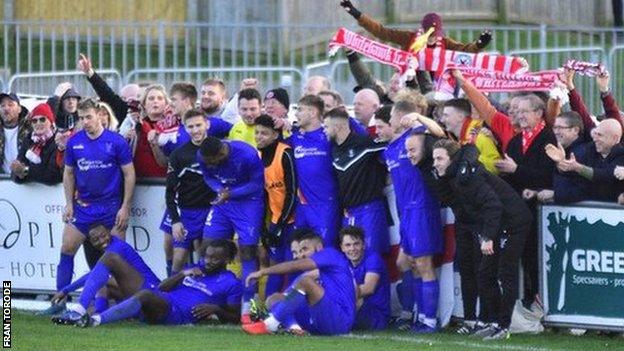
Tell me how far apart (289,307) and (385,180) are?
173 centimetres

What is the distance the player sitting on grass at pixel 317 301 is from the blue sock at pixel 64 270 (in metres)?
2.81

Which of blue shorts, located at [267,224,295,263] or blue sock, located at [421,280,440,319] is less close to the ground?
blue shorts, located at [267,224,295,263]

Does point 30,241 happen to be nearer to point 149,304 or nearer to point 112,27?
point 149,304

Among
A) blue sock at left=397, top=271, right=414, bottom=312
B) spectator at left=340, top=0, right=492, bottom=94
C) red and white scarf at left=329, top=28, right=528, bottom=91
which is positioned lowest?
blue sock at left=397, top=271, right=414, bottom=312

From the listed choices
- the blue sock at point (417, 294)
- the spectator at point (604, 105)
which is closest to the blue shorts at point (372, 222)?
the blue sock at point (417, 294)

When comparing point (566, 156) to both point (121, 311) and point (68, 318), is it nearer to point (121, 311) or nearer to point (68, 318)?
point (121, 311)

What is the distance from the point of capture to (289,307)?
1733 centimetres

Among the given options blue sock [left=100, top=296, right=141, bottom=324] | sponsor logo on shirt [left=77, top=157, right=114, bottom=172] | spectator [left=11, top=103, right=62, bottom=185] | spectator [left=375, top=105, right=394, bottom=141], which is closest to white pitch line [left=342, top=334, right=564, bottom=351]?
spectator [left=375, top=105, right=394, bottom=141]

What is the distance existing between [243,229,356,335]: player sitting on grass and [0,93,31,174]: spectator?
4.62 metres

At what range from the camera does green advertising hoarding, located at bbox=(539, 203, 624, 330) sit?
17.3m

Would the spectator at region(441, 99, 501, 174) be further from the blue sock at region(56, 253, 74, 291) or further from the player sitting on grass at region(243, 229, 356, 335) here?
the blue sock at region(56, 253, 74, 291)

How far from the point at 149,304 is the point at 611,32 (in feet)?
29.2

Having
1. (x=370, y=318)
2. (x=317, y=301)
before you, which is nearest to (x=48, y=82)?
(x=370, y=318)

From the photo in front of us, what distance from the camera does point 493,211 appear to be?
17.1 m
